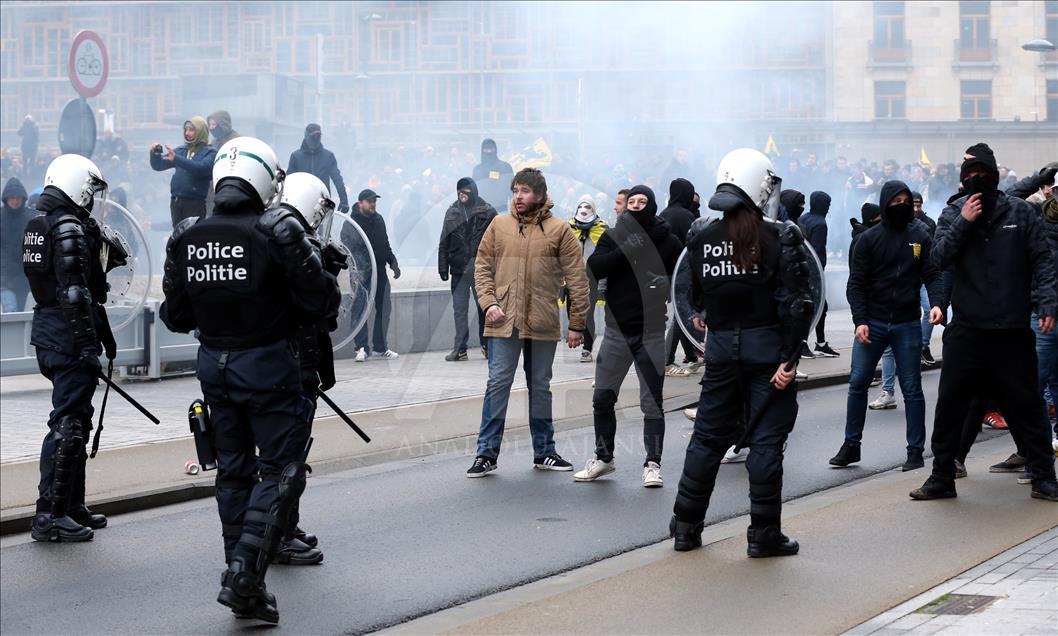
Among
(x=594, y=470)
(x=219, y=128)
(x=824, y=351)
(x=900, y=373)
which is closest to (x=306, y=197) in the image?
(x=594, y=470)

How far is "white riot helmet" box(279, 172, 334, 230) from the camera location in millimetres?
5984

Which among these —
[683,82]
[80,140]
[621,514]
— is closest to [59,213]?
[621,514]

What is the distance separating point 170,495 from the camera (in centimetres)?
749

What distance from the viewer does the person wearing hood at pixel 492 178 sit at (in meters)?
15.6

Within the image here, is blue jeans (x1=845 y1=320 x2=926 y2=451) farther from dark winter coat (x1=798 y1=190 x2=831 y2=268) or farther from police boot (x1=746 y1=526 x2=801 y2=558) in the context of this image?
dark winter coat (x1=798 y1=190 x2=831 y2=268)

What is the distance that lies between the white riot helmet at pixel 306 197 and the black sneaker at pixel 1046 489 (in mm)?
3544

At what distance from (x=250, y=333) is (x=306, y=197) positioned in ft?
3.38

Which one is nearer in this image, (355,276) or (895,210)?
(895,210)

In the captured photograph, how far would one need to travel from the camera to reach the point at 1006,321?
6926mm

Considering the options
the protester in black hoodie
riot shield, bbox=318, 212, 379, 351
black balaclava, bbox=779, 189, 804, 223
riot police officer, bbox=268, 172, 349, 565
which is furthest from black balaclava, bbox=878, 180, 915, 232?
riot shield, bbox=318, 212, 379, 351

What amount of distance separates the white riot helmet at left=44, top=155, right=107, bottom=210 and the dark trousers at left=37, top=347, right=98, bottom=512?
2.25ft

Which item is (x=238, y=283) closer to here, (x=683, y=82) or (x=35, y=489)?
(x=35, y=489)

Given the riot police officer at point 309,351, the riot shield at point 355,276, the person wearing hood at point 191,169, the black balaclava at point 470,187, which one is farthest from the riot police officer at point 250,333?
the black balaclava at point 470,187

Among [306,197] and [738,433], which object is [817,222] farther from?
[306,197]
